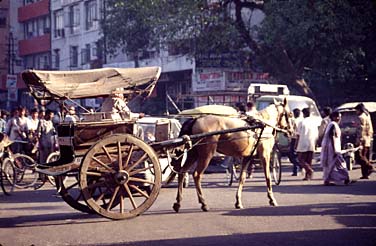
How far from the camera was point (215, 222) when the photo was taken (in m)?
9.79

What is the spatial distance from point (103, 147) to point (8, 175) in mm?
5937

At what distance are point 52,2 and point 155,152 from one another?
42.3 metres

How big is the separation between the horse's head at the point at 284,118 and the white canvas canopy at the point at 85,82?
309cm

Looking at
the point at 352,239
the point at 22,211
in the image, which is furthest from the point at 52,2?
the point at 352,239

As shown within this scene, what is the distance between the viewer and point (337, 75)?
26.7 meters

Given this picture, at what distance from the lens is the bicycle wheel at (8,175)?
1476 cm

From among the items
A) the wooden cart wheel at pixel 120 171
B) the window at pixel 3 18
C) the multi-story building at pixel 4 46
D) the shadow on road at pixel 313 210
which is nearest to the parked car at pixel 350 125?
the shadow on road at pixel 313 210

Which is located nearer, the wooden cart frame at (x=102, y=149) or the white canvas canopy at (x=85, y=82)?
the wooden cart frame at (x=102, y=149)

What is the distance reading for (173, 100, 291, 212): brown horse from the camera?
1120 cm

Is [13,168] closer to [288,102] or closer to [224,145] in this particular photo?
[224,145]

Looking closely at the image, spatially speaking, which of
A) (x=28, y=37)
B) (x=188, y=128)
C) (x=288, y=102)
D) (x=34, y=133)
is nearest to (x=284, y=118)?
(x=188, y=128)

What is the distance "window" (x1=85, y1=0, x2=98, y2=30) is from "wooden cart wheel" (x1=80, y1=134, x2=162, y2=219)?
3592cm

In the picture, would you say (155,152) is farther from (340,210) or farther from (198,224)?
(340,210)

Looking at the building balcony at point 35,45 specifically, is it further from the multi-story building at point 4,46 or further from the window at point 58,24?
the multi-story building at point 4,46
